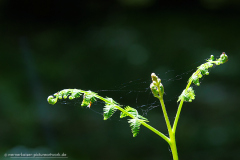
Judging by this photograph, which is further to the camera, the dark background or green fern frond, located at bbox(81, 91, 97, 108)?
the dark background

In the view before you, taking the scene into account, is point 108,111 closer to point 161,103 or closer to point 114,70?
point 161,103

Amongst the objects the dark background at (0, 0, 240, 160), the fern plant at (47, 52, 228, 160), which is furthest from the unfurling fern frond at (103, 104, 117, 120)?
the dark background at (0, 0, 240, 160)

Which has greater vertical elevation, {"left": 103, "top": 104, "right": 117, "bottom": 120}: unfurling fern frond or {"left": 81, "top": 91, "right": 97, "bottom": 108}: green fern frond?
{"left": 81, "top": 91, "right": 97, "bottom": 108}: green fern frond

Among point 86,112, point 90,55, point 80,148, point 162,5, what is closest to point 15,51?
point 90,55

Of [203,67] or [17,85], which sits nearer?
[203,67]

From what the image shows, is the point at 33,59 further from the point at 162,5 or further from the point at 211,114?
the point at 211,114

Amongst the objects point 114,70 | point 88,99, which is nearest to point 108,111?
point 88,99

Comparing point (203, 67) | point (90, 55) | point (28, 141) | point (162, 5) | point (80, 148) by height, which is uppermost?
point (162, 5)

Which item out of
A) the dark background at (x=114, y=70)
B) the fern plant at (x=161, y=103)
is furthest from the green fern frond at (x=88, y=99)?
the dark background at (x=114, y=70)

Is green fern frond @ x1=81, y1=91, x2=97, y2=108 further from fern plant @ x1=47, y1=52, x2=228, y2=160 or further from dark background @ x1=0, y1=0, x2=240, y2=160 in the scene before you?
dark background @ x1=0, y1=0, x2=240, y2=160
